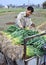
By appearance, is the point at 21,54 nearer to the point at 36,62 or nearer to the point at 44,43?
the point at 36,62

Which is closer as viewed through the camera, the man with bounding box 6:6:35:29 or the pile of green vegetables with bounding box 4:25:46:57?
the pile of green vegetables with bounding box 4:25:46:57

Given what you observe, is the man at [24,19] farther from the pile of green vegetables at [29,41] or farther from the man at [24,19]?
the pile of green vegetables at [29,41]

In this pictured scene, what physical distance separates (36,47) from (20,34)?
557 mm

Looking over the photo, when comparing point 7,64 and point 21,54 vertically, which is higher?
point 21,54

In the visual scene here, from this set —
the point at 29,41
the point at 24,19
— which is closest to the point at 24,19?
the point at 24,19

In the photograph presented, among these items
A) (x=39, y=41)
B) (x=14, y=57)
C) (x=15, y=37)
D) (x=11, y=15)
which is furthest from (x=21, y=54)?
(x=11, y=15)

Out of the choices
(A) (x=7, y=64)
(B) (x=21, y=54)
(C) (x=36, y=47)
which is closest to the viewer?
(B) (x=21, y=54)

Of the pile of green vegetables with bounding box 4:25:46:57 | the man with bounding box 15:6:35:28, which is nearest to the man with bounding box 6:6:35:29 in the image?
the man with bounding box 15:6:35:28

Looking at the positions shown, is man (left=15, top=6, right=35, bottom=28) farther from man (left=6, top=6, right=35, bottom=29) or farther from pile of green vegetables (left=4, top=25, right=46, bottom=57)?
pile of green vegetables (left=4, top=25, right=46, bottom=57)

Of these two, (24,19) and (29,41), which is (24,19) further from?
(29,41)

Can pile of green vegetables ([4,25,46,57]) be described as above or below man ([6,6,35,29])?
below

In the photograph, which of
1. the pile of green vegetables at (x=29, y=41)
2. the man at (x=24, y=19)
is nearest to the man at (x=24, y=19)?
the man at (x=24, y=19)

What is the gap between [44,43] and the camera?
334 centimetres

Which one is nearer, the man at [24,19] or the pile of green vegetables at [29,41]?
the pile of green vegetables at [29,41]
